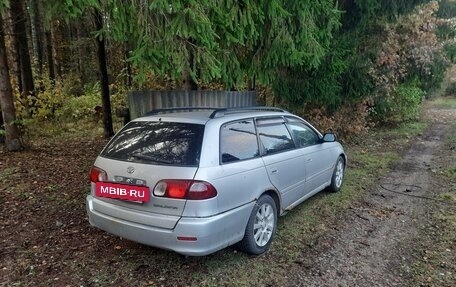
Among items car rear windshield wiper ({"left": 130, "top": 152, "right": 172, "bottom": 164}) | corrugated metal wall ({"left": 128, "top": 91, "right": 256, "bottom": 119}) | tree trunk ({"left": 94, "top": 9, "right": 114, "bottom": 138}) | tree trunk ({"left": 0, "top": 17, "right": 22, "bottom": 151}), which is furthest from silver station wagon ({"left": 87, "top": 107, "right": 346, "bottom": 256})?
tree trunk ({"left": 94, "top": 9, "right": 114, "bottom": 138})

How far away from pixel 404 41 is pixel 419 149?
334cm

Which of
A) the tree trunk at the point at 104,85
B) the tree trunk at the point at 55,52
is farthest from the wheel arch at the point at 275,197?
the tree trunk at the point at 55,52

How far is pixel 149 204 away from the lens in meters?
3.27

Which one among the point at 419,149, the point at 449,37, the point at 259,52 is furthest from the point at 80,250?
the point at 449,37

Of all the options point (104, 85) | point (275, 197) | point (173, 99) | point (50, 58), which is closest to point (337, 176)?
point (275, 197)

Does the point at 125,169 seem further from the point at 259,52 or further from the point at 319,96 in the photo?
the point at 319,96

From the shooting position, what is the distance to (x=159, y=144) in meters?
3.45

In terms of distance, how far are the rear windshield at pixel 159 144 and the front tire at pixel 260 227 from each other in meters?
0.98

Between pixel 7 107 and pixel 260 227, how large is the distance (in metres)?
6.71

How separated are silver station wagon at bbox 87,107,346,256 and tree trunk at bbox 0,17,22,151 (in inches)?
208

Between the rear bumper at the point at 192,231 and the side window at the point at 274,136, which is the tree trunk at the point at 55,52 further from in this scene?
the rear bumper at the point at 192,231

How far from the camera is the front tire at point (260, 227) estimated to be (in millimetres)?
3680

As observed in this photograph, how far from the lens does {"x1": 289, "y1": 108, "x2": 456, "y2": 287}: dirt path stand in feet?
11.6

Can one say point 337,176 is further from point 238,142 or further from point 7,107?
point 7,107
